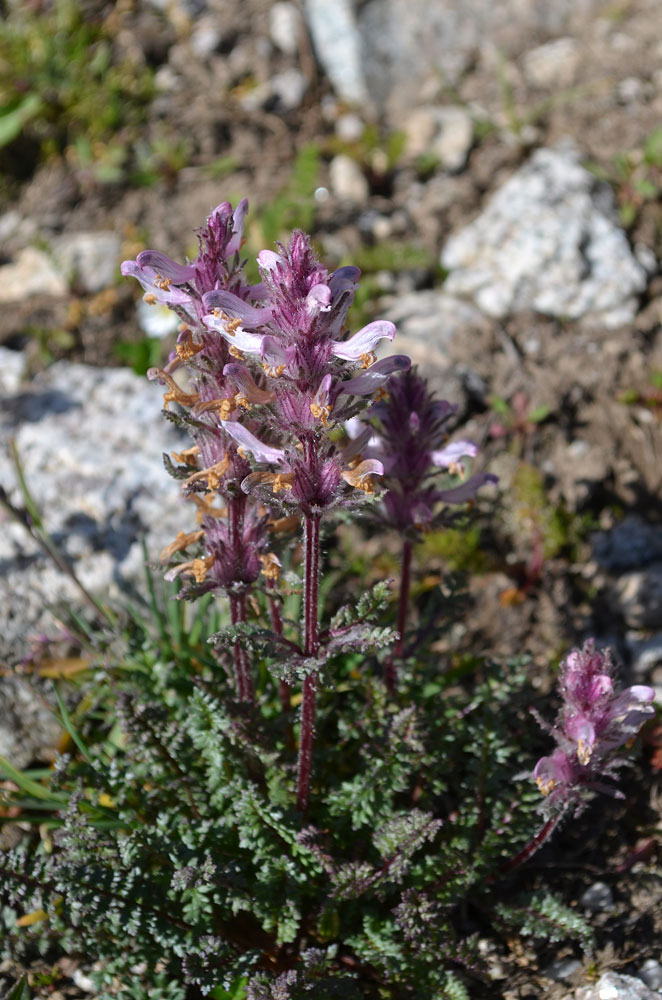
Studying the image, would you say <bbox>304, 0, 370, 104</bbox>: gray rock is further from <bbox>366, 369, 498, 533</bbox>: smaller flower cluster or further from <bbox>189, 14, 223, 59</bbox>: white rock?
<bbox>366, 369, 498, 533</bbox>: smaller flower cluster

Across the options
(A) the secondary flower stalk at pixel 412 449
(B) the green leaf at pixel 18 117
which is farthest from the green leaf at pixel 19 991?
(B) the green leaf at pixel 18 117

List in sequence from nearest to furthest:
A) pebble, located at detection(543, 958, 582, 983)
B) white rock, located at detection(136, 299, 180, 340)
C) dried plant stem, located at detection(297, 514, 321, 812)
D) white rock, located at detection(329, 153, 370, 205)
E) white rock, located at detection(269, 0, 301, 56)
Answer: dried plant stem, located at detection(297, 514, 321, 812) → pebble, located at detection(543, 958, 582, 983) → white rock, located at detection(136, 299, 180, 340) → white rock, located at detection(329, 153, 370, 205) → white rock, located at detection(269, 0, 301, 56)

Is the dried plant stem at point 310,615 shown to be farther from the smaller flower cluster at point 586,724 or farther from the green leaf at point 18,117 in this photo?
the green leaf at point 18,117

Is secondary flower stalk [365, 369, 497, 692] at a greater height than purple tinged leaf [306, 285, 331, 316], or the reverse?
secondary flower stalk [365, 369, 497, 692]

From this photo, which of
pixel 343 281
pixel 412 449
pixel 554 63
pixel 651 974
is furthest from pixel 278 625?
pixel 554 63

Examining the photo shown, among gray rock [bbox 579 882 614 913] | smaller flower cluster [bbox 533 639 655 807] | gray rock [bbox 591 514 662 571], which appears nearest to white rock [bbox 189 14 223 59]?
gray rock [bbox 591 514 662 571]

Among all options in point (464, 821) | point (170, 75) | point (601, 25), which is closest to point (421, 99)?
point (601, 25)

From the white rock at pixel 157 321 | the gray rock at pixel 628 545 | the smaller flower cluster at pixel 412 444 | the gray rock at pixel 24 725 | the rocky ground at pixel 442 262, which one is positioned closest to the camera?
the smaller flower cluster at pixel 412 444

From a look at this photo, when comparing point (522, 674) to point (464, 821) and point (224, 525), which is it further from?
point (224, 525)
